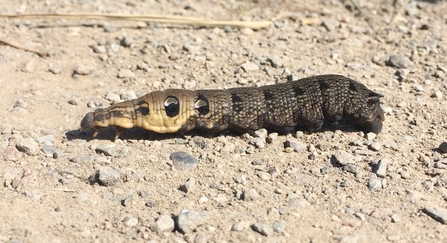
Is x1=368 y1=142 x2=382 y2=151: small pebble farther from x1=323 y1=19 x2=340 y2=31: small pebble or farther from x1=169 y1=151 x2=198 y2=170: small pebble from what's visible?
x1=323 y1=19 x2=340 y2=31: small pebble

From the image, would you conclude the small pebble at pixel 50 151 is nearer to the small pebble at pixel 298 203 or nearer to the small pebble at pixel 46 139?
the small pebble at pixel 46 139

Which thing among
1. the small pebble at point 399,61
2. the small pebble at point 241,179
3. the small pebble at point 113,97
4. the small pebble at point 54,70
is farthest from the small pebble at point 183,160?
the small pebble at point 399,61

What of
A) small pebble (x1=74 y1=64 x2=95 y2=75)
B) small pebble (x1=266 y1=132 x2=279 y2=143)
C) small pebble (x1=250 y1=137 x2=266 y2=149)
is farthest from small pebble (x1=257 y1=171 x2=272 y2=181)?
small pebble (x1=74 y1=64 x2=95 y2=75)

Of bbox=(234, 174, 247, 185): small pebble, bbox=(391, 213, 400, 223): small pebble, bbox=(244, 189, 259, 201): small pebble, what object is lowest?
bbox=(391, 213, 400, 223): small pebble

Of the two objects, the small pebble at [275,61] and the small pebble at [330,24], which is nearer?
the small pebble at [275,61]

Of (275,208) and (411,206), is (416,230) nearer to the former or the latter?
(411,206)

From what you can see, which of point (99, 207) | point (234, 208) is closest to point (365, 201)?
point (234, 208)
